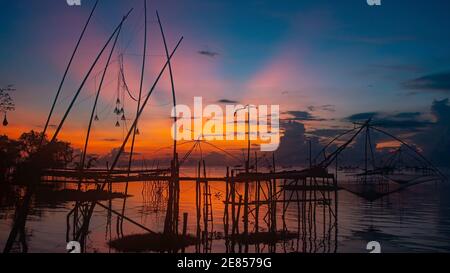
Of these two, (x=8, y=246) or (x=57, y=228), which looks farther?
(x=57, y=228)

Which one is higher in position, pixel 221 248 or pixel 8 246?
pixel 8 246

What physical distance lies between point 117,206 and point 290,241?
66.0 feet

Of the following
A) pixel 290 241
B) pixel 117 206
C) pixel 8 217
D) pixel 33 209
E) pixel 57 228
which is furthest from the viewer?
pixel 117 206

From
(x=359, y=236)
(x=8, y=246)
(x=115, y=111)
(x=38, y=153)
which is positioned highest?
(x=115, y=111)

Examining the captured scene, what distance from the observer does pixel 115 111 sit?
12383 millimetres
